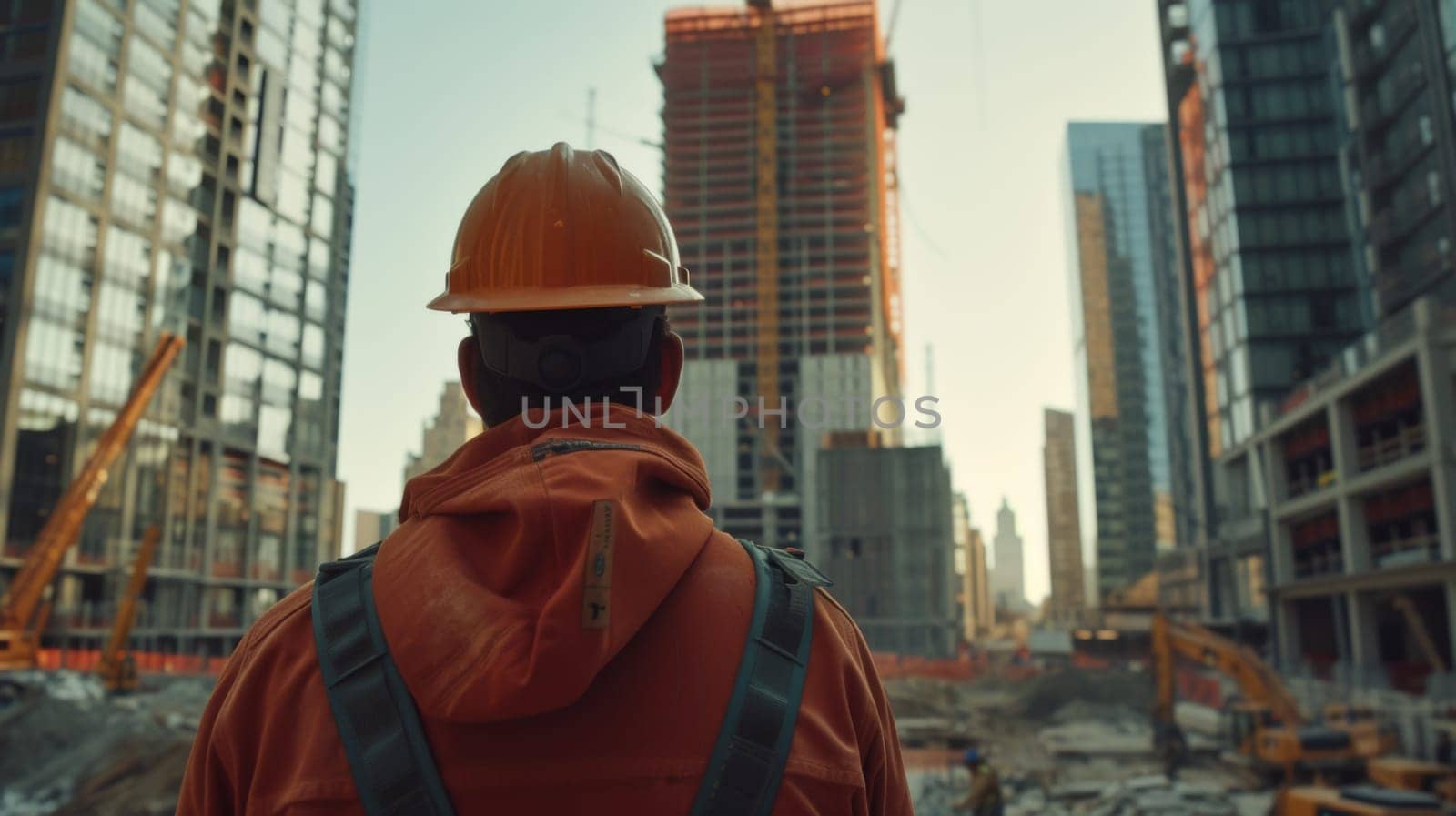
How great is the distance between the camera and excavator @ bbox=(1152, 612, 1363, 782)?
613 inches

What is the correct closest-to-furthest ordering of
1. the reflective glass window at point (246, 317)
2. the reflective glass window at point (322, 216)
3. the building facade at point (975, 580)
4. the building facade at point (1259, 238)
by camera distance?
the reflective glass window at point (322, 216), the reflective glass window at point (246, 317), the building facade at point (1259, 238), the building facade at point (975, 580)

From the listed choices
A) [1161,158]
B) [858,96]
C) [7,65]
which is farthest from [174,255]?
[1161,158]

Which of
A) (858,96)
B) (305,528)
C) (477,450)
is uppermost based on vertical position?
(858,96)

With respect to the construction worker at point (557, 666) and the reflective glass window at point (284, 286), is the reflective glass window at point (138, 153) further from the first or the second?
the construction worker at point (557, 666)

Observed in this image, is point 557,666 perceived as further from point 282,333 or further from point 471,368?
point 282,333

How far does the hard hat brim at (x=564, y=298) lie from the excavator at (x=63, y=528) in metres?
25.9

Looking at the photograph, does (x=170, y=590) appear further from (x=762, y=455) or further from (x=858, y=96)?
(x=858, y=96)

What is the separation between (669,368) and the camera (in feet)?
4.84

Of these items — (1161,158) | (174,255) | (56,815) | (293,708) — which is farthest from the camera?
(1161,158)

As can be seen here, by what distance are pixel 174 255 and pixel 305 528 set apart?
47.6 feet

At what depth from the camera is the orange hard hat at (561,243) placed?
137 centimetres

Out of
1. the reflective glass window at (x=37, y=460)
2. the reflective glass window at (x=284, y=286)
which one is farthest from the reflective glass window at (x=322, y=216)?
the reflective glass window at (x=37, y=460)

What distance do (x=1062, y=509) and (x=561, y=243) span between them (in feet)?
566

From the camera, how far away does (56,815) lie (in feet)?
45.0
